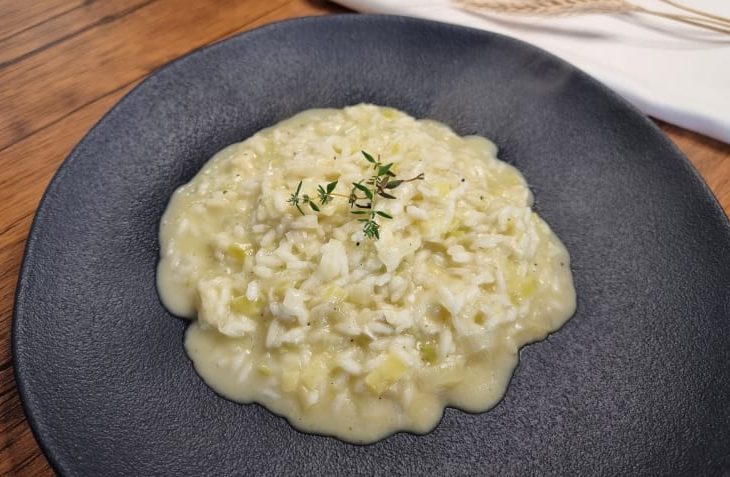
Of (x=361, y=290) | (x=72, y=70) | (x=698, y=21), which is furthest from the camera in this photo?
(x=698, y=21)

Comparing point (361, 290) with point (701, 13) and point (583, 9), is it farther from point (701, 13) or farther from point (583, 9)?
point (701, 13)

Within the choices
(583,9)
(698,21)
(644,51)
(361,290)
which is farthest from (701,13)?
(361,290)

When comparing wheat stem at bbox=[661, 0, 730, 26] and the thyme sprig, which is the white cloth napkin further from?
the thyme sprig

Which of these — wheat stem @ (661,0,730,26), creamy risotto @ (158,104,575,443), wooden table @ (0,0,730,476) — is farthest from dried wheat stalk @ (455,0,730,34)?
creamy risotto @ (158,104,575,443)

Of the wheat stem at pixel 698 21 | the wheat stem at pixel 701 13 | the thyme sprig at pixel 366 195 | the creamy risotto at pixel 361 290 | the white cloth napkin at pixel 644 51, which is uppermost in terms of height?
the wheat stem at pixel 701 13

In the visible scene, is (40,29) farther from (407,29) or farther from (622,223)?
(622,223)

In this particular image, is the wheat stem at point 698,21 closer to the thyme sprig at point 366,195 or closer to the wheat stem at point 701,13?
the wheat stem at point 701,13

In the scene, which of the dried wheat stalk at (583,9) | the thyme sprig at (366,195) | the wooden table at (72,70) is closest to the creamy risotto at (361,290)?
the thyme sprig at (366,195)
